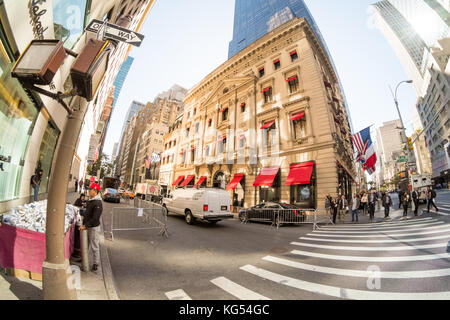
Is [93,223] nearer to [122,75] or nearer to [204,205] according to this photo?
[204,205]

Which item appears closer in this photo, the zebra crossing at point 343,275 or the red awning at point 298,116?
the zebra crossing at point 343,275

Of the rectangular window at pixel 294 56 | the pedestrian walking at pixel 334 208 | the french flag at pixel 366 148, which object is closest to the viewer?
the pedestrian walking at pixel 334 208

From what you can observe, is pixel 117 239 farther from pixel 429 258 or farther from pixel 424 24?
pixel 424 24

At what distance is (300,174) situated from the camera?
1562cm

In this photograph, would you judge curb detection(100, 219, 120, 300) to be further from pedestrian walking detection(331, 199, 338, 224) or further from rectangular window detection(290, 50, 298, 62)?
rectangular window detection(290, 50, 298, 62)

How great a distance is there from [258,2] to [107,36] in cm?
8840

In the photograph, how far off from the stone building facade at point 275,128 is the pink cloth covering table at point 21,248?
15393 millimetres

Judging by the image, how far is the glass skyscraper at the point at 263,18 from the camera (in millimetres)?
52478

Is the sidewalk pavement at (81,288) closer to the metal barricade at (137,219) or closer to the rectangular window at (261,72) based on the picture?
the metal barricade at (137,219)

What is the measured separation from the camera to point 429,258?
4.98 meters

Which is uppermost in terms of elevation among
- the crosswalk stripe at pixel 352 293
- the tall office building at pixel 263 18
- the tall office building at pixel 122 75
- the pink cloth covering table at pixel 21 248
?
the tall office building at pixel 122 75

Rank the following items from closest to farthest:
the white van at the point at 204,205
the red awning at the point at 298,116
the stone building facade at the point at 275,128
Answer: the white van at the point at 204,205 < the stone building facade at the point at 275,128 < the red awning at the point at 298,116

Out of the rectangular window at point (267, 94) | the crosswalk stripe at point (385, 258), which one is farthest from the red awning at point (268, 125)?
the crosswalk stripe at point (385, 258)
